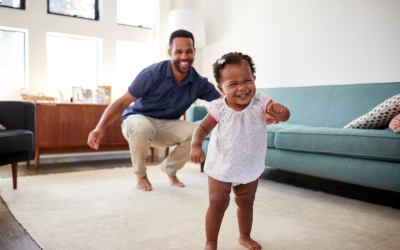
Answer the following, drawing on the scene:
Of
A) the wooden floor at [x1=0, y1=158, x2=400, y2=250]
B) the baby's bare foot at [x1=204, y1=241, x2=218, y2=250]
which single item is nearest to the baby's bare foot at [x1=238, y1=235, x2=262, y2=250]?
the baby's bare foot at [x1=204, y1=241, x2=218, y2=250]

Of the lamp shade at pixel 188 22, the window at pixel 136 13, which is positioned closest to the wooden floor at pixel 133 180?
the lamp shade at pixel 188 22

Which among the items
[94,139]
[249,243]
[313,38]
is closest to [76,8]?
[94,139]

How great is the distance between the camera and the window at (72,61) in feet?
11.9

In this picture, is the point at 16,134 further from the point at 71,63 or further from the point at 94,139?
the point at 71,63

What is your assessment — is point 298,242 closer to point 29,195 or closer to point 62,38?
point 29,195

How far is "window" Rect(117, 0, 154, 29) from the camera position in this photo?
3982 millimetres

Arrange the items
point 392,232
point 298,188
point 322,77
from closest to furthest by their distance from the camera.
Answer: point 392,232
point 298,188
point 322,77

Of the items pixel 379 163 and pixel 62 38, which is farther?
pixel 62 38

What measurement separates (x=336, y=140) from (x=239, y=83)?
970 mm

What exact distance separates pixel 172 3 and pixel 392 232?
141 inches

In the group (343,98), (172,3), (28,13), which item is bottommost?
(343,98)

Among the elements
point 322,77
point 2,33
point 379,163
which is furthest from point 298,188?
point 2,33

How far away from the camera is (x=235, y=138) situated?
120cm

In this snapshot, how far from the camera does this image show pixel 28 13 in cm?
332
